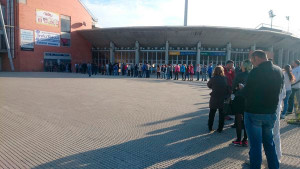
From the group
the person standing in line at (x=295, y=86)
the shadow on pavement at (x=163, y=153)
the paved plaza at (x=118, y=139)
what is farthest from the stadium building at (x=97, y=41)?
the shadow on pavement at (x=163, y=153)

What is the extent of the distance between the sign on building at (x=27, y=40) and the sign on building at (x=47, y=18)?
220cm

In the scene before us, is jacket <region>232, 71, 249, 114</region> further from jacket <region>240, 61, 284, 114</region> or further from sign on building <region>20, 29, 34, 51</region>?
sign on building <region>20, 29, 34, 51</region>

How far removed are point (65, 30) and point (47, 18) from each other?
10.6ft

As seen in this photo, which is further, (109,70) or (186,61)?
(186,61)

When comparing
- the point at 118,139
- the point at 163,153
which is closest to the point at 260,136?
the point at 163,153

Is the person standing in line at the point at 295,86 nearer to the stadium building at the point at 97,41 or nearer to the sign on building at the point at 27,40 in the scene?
the stadium building at the point at 97,41

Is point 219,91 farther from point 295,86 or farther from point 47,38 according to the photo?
point 47,38

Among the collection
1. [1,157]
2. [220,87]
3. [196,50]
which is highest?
[196,50]

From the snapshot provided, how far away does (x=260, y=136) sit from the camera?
2.97m

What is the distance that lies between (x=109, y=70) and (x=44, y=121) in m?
21.5

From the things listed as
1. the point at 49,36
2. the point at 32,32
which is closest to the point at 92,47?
the point at 49,36

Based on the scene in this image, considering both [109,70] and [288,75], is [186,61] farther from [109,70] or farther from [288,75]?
[288,75]

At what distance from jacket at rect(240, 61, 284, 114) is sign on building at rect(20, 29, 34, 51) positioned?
31.5 metres

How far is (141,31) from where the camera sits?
1173 inches
